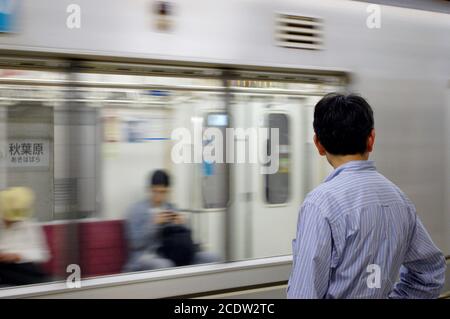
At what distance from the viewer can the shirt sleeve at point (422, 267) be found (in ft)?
5.36

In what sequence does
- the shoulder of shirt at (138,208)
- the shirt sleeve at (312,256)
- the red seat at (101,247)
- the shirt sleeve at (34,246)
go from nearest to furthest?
the shirt sleeve at (312,256)
the shirt sleeve at (34,246)
the red seat at (101,247)
the shoulder of shirt at (138,208)

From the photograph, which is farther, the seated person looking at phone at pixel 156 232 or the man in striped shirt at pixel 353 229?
the seated person looking at phone at pixel 156 232

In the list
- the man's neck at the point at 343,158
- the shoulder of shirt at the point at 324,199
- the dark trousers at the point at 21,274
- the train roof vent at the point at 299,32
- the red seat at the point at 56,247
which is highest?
the train roof vent at the point at 299,32

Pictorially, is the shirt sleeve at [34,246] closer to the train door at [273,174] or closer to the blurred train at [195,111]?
the blurred train at [195,111]

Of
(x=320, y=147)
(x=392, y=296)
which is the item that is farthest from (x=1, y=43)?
(x=392, y=296)

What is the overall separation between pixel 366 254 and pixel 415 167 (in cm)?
303

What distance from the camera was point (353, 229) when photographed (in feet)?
4.77

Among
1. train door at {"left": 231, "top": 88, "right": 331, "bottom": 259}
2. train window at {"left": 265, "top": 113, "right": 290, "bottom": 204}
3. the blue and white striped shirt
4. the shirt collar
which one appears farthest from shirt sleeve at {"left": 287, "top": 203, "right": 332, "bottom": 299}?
train window at {"left": 265, "top": 113, "right": 290, "bottom": 204}

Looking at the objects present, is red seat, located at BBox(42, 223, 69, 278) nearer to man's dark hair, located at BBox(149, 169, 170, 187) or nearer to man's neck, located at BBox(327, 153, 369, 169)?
man's dark hair, located at BBox(149, 169, 170, 187)

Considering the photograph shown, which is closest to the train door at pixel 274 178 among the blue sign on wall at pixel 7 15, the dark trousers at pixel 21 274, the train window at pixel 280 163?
the train window at pixel 280 163

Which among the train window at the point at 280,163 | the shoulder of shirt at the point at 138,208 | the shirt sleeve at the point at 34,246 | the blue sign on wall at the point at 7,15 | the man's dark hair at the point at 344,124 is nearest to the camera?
the man's dark hair at the point at 344,124

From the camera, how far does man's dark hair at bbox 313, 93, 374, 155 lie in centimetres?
156

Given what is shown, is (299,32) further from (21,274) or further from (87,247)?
(21,274)

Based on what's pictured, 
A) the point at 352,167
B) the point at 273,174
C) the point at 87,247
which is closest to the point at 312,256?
the point at 352,167
